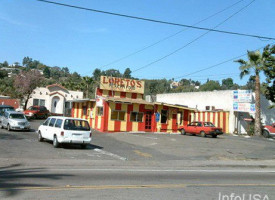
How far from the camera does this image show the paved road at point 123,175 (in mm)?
7906

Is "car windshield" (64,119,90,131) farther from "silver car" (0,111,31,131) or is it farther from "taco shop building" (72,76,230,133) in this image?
"taco shop building" (72,76,230,133)

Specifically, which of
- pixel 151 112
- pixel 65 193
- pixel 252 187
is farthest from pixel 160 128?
pixel 65 193

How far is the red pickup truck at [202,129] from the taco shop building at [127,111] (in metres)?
2.58

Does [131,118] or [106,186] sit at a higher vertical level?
[131,118]

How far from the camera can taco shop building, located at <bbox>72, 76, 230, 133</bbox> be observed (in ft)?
103

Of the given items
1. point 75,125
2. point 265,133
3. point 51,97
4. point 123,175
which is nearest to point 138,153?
point 75,125

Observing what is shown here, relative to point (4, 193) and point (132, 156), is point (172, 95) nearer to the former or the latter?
point (132, 156)

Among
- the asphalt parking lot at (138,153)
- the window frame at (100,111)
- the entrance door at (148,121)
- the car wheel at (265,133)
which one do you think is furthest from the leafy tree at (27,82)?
the car wheel at (265,133)

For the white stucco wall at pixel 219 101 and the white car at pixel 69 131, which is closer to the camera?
the white car at pixel 69 131

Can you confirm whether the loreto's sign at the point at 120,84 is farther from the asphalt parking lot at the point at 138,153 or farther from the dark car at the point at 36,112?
the asphalt parking lot at the point at 138,153

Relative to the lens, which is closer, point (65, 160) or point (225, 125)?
point (65, 160)

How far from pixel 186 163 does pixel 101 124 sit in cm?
1706

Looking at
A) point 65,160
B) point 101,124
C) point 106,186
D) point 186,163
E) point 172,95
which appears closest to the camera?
point 106,186

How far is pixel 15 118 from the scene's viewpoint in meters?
26.7
